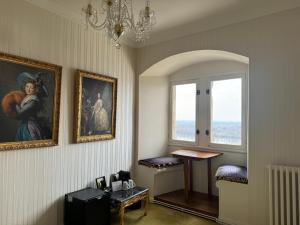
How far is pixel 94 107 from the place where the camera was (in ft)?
10.7

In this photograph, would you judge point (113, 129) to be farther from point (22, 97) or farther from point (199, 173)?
point (199, 173)

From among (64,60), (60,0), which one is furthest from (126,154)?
(60,0)

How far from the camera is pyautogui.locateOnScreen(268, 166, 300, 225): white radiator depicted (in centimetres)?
244

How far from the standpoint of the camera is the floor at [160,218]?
123 inches

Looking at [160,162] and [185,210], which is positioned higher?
[160,162]

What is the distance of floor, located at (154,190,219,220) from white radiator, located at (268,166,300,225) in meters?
0.87

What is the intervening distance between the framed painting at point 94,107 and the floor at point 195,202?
1.38 metres

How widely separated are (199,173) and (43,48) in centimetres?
321

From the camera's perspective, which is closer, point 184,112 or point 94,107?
point 94,107

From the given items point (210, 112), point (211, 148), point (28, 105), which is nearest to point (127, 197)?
point (28, 105)

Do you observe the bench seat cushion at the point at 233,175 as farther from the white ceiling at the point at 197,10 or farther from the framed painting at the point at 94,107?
the white ceiling at the point at 197,10

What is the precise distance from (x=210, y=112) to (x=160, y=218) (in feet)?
6.44

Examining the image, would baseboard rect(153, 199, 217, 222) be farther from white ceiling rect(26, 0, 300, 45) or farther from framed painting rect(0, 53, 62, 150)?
white ceiling rect(26, 0, 300, 45)

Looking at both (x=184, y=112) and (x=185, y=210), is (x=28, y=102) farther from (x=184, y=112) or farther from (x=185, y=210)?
(x=184, y=112)
